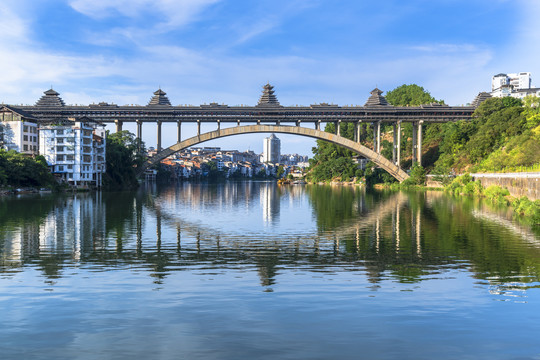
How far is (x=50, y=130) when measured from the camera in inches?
2672

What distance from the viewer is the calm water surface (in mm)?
8570

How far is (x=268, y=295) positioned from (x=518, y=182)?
35.6 metres

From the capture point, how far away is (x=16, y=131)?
215 feet

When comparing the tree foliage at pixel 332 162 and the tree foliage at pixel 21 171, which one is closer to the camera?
the tree foliage at pixel 21 171

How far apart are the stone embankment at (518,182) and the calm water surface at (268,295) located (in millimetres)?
11992

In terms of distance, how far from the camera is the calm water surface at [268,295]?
337 inches

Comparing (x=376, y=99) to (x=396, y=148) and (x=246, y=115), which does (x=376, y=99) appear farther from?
(x=246, y=115)

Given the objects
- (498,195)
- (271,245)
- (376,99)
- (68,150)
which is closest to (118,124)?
(68,150)

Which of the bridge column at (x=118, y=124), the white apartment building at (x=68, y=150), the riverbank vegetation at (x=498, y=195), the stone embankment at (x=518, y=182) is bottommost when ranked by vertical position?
the riverbank vegetation at (x=498, y=195)

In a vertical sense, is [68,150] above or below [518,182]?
above

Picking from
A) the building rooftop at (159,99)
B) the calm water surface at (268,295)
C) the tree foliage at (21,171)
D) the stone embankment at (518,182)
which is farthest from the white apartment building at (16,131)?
the stone embankment at (518,182)

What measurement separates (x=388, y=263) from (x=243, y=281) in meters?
5.48

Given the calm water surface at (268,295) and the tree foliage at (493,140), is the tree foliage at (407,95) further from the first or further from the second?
the calm water surface at (268,295)

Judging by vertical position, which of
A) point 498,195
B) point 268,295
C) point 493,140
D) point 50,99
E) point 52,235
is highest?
point 50,99
